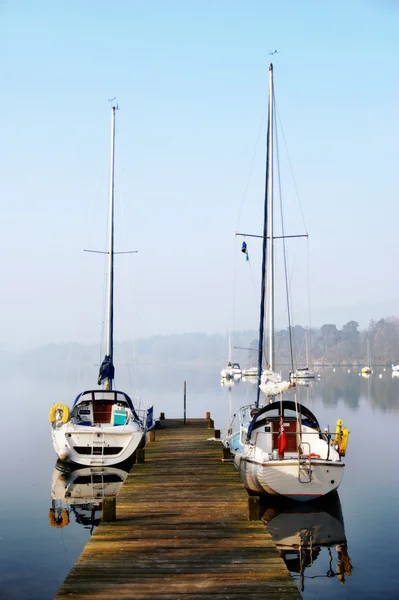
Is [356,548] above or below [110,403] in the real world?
below

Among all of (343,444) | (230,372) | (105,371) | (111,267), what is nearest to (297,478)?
(343,444)

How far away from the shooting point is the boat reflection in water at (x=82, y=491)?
20422mm

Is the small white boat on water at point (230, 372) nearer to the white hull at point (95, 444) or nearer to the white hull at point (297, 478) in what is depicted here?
the white hull at point (95, 444)

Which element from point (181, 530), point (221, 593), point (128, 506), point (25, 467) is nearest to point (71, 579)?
point (221, 593)

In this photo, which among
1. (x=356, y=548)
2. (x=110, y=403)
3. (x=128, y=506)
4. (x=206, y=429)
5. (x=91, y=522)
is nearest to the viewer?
(x=128, y=506)

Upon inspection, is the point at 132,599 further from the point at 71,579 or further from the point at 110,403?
the point at 110,403

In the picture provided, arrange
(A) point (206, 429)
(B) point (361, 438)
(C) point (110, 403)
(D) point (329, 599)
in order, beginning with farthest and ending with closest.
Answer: (B) point (361, 438) < (A) point (206, 429) < (C) point (110, 403) < (D) point (329, 599)

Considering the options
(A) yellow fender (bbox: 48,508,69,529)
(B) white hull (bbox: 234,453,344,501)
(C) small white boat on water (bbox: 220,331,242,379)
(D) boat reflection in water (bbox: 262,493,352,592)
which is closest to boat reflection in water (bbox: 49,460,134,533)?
(A) yellow fender (bbox: 48,508,69,529)

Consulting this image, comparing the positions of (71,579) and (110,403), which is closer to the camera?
(71,579)

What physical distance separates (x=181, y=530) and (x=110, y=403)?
15.5 meters

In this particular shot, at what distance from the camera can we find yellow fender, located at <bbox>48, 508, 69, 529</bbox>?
19688 millimetres

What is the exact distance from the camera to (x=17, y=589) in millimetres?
13977

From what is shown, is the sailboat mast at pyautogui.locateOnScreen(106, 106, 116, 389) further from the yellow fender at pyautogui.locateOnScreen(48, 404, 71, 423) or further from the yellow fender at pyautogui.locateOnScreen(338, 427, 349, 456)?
the yellow fender at pyautogui.locateOnScreen(338, 427, 349, 456)

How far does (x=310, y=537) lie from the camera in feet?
58.4
